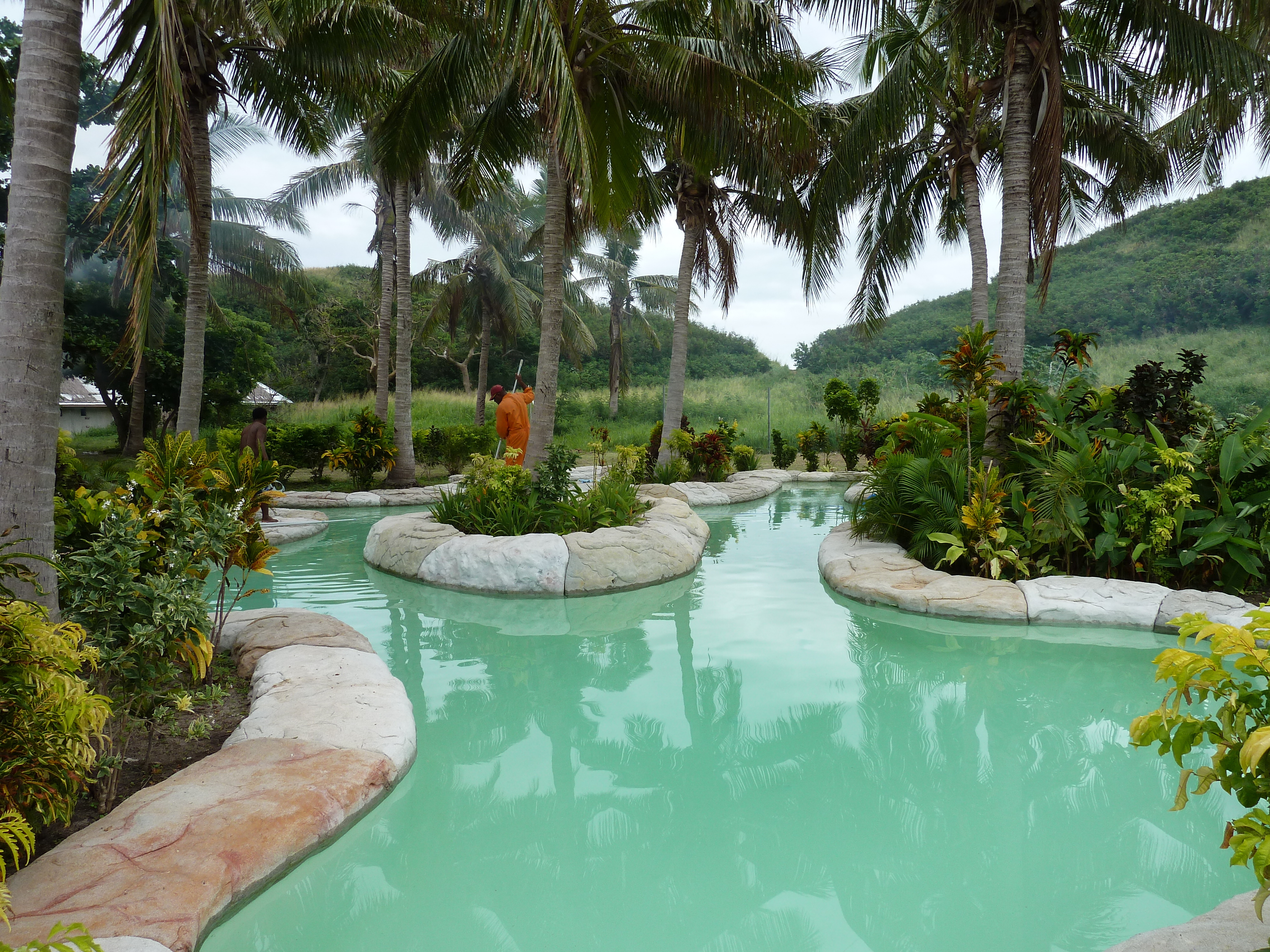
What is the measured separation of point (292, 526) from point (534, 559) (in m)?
4.47

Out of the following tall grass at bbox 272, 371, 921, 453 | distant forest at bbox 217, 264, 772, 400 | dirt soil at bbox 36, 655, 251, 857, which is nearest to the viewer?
dirt soil at bbox 36, 655, 251, 857

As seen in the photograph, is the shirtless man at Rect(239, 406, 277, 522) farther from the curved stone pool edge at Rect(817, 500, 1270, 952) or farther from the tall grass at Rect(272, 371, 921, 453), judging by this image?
the tall grass at Rect(272, 371, 921, 453)

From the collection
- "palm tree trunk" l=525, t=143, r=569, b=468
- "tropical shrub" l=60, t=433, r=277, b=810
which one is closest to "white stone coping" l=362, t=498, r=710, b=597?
"palm tree trunk" l=525, t=143, r=569, b=468

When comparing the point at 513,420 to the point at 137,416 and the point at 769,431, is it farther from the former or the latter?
the point at 769,431

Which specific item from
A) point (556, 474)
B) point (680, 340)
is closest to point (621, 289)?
point (680, 340)

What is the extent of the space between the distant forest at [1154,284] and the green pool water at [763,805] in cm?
2671

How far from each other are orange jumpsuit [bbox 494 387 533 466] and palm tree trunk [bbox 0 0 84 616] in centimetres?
683

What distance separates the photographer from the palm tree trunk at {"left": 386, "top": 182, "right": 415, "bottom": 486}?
1339cm

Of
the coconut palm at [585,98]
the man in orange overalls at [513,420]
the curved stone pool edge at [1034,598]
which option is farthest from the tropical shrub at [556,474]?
the curved stone pool edge at [1034,598]

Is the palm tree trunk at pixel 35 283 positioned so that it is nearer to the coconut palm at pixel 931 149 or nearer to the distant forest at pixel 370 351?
the coconut palm at pixel 931 149

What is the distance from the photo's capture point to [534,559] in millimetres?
7312

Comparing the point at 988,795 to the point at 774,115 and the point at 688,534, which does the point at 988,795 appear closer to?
the point at 688,534

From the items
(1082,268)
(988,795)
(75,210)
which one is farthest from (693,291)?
(988,795)

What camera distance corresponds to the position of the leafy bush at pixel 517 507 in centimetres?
822
